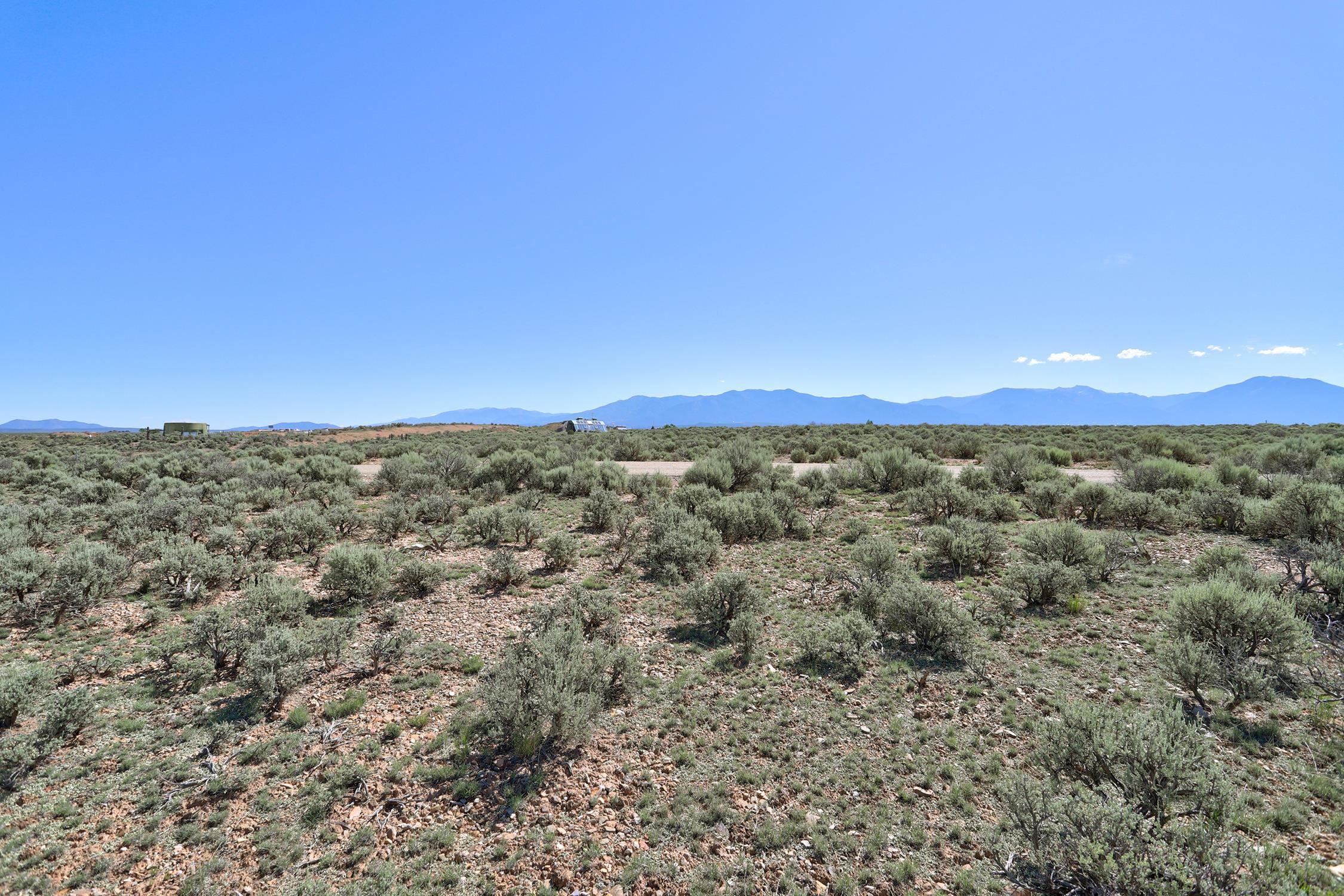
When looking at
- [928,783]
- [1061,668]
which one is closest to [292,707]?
[928,783]

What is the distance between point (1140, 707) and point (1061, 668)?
892 mm

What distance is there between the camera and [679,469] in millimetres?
25750

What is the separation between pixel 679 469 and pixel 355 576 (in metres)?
17.9

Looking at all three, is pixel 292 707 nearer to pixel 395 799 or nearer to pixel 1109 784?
pixel 395 799

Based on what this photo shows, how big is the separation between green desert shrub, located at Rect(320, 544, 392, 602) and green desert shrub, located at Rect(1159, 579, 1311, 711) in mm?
12018

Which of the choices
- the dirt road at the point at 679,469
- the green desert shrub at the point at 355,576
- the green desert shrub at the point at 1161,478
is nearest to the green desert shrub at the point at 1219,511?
the green desert shrub at the point at 1161,478

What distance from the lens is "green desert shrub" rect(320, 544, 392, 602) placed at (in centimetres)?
897

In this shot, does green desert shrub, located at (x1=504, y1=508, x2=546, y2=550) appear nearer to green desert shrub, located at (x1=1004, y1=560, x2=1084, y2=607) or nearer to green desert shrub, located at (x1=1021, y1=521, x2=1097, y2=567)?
green desert shrub, located at (x1=1004, y1=560, x2=1084, y2=607)

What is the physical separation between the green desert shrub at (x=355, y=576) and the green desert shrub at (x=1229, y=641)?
12.0 m

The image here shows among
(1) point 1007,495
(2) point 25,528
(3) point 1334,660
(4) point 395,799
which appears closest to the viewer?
(4) point 395,799

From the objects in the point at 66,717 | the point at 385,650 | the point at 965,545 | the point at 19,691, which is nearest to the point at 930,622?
the point at 965,545

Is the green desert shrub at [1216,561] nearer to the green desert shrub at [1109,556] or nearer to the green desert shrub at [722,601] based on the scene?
the green desert shrub at [1109,556]

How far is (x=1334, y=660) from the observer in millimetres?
6332

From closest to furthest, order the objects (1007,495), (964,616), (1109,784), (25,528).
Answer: (1109,784)
(964,616)
(25,528)
(1007,495)
